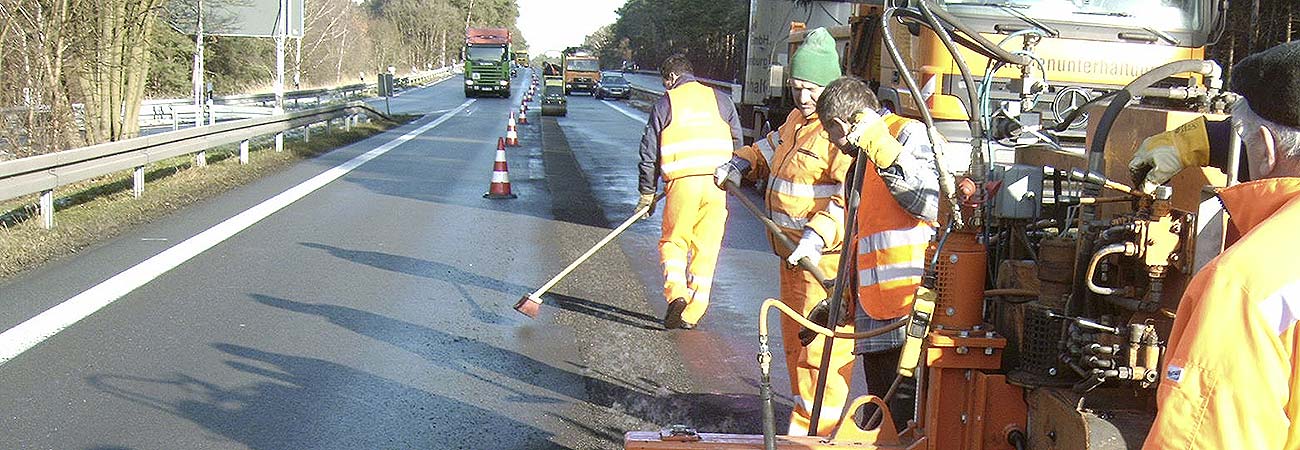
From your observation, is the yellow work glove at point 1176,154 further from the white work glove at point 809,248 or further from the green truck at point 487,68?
the green truck at point 487,68

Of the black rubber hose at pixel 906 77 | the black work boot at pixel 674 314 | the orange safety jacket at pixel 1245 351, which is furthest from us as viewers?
the black work boot at pixel 674 314

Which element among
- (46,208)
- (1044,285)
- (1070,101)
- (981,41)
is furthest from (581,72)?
(1044,285)

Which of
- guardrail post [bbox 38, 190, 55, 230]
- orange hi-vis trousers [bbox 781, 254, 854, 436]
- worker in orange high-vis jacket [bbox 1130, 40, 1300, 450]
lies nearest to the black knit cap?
worker in orange high-vis jacket [bbox 1130, 40, 1300, 450]

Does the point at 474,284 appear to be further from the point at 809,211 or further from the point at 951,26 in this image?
the point at 951,26

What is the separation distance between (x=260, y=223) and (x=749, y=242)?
4369 millimetres

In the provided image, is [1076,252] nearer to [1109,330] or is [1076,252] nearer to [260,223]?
[1109,330]

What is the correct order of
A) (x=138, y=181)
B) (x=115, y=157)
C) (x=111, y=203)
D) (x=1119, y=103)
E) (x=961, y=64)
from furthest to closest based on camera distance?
(x=138, y=181), (x=115, y=157), (x=111, y=203), (x=961, y=64), (x=1119, y=103)

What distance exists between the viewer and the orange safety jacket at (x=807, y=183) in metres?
4.77

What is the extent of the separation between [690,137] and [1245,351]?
5.74m

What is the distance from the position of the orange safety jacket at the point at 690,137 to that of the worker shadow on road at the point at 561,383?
5.48 feet

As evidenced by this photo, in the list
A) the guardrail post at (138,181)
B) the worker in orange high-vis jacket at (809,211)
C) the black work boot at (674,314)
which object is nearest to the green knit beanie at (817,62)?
the worker in orange high-vis jacket at (809,211)

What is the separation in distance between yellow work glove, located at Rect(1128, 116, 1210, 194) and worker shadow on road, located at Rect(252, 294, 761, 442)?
2.52 metres

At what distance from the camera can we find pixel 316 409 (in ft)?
17.2

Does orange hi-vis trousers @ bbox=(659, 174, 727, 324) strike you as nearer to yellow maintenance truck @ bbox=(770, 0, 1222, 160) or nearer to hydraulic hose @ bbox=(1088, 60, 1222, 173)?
yellow maintenance truck @ bbox=(770, 0, 1222, 160)
